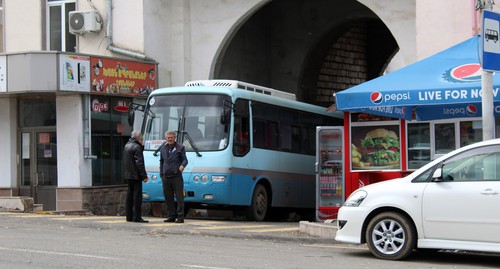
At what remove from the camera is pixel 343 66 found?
32.1 metres

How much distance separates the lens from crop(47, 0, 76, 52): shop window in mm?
24594

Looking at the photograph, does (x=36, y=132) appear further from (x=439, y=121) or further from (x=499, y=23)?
(x=499, y=23)

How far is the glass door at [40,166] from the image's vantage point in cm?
2355

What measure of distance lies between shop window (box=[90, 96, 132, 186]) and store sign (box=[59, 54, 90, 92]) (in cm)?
72

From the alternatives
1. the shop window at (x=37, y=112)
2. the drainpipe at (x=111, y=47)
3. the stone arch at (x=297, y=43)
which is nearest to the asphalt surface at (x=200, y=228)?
the shop window at (x=37, y=112)

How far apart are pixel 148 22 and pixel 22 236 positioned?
37.3ft

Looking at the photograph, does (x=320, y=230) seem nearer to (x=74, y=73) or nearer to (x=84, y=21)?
(x=74, y=73)

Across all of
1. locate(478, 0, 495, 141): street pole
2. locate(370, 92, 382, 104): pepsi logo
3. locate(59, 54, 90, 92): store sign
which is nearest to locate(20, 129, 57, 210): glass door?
locate(59, 54, 90, 92): store sign

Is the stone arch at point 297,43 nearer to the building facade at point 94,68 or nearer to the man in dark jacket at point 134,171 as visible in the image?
the building facade at point 94,68

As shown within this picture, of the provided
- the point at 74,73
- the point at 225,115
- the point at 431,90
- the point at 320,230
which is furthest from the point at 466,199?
the point at 74,73

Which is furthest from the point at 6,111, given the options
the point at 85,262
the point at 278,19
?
the point at 85,262

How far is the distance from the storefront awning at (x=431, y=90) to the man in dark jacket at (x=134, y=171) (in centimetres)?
424

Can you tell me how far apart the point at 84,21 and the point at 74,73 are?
7.05ft

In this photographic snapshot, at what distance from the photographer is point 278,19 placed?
2889 centimetres
